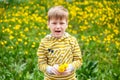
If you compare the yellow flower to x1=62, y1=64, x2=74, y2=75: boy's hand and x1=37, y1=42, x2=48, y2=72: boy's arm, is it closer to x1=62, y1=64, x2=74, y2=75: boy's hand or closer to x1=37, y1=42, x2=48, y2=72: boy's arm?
x1=62, y1=64, x2=74, y2=75: boy's hand

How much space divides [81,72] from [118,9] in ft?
12.5

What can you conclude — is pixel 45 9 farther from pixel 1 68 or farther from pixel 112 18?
pixel 1 68

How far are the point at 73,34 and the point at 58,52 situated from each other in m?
3.95

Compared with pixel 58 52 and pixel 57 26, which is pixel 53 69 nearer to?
pixel 58 52

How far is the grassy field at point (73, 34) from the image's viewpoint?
5654 mm

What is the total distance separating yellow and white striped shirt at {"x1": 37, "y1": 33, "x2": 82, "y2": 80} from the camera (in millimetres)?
3475

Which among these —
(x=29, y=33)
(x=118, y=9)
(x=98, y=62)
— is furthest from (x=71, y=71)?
(x=118, y=9)

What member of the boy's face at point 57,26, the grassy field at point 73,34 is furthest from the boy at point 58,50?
the grassy field at point 73,34

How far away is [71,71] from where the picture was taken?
3447 millimetres

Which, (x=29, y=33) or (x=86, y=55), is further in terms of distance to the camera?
(x=29, y=33)

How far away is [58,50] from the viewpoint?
348 cm

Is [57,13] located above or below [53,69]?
above

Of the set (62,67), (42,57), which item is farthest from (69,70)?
(42,57)

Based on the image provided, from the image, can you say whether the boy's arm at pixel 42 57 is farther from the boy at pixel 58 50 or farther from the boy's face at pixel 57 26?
the boy's face at pixel 57 26
